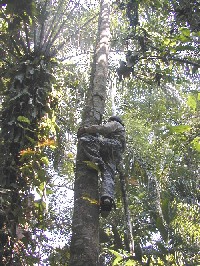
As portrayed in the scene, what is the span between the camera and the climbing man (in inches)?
156

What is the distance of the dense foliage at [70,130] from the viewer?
4.43 meters

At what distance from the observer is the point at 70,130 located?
7590mm

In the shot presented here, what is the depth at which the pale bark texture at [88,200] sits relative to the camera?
10.3ft

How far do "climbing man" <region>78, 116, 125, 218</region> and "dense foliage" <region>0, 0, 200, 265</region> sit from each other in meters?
0.41

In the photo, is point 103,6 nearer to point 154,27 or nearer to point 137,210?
point 154,27

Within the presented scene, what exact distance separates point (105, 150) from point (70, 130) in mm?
2919

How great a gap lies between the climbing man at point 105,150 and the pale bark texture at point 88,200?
0.13 meters

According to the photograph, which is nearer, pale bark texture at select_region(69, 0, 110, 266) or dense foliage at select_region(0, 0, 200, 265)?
pale bark texture at select_region(69, 0, 110, 266)

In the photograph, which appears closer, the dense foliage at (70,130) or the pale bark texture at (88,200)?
the pale bark texture at (88,200)

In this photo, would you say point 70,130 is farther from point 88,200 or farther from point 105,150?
point 88,200

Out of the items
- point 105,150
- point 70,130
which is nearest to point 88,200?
point 105,150

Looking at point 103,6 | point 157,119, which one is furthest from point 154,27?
point 157,119

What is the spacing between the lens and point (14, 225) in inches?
173

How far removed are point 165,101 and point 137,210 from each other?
14.7 ft
